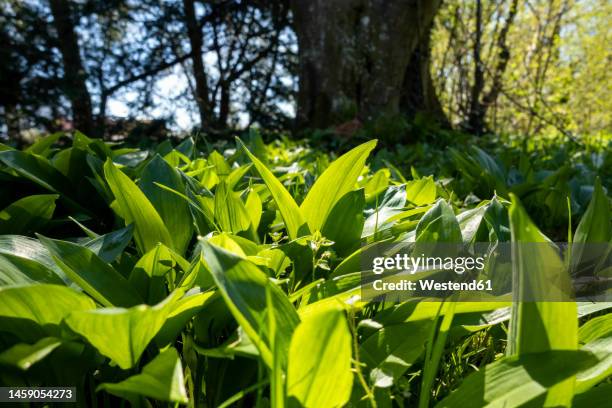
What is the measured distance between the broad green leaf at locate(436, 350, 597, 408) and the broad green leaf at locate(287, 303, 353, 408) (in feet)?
0.55

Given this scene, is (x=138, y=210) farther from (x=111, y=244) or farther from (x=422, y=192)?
(x=422, y=192)

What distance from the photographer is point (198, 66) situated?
29.9 feet

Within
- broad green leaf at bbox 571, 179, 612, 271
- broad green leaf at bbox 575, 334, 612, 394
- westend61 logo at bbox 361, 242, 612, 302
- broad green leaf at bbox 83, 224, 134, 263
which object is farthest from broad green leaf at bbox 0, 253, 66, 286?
broad green leaf at bbox 571, 179, 612, 271

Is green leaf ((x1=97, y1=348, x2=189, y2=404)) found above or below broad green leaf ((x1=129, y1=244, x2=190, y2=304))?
below

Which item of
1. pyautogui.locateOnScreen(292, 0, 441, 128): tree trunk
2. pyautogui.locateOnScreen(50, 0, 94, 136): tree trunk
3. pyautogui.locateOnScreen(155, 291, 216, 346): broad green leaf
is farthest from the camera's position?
pyautogui.locateOnScreen(50, 0, 94, 136): tree trunk

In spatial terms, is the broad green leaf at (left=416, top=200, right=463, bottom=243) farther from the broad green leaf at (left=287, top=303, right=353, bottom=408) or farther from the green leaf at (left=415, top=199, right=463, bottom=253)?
the broad green leaf at (left=287, top=303, right=353, bottom=408)

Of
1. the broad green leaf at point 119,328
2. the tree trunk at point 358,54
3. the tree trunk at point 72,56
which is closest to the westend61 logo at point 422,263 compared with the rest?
the broad green leaf at point 119,328

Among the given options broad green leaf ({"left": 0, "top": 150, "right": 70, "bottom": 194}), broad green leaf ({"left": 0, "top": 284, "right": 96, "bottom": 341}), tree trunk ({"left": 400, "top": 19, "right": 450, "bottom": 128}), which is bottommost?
broad green leaf ({"left": 0, "top": 284, "right": 96, "bottom": 341})

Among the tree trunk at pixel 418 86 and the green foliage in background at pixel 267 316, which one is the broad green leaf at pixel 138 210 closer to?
the green foliage in background at pixel 267 316

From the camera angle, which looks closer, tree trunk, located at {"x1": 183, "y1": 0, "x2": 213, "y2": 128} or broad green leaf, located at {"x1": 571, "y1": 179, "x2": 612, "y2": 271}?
broad green leaf, located at {"x1": 571, "y1": 179, "x2": 612, "y2": 271}

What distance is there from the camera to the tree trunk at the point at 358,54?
571 cm

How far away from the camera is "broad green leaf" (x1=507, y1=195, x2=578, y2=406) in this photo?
21.8 inches

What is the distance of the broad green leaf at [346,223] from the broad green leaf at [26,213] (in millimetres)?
637

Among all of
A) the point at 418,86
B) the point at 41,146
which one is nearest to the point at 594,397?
the point at 41,146
